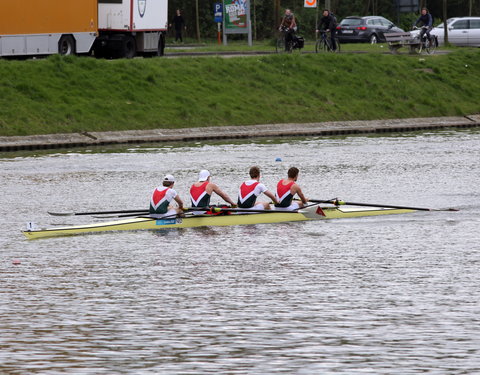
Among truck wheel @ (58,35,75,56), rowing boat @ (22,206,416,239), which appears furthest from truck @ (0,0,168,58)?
rowing boat @ (22,206,416,239)

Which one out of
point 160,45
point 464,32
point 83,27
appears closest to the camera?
point 83,27

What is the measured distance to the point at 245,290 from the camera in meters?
16.5

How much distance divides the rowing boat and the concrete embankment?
16.2 m

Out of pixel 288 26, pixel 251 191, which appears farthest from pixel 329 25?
pixel 251 191

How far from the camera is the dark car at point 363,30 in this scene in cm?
6281

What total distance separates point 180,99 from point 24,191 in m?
17.6

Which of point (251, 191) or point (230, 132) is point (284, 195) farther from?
point (230, 132)

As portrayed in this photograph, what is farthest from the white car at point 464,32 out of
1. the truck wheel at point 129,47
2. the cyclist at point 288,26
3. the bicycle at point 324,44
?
the truck wheel at point 129,47

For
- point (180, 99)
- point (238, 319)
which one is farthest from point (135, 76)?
point (238, 319)

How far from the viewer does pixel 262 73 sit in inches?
1921

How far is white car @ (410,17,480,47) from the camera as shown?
61.9 m

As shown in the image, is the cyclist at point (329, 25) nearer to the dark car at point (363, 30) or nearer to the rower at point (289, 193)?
the dark car at point (363, 30)

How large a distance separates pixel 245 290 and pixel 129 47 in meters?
35.4

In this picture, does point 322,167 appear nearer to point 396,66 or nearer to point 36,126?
point 36,126
